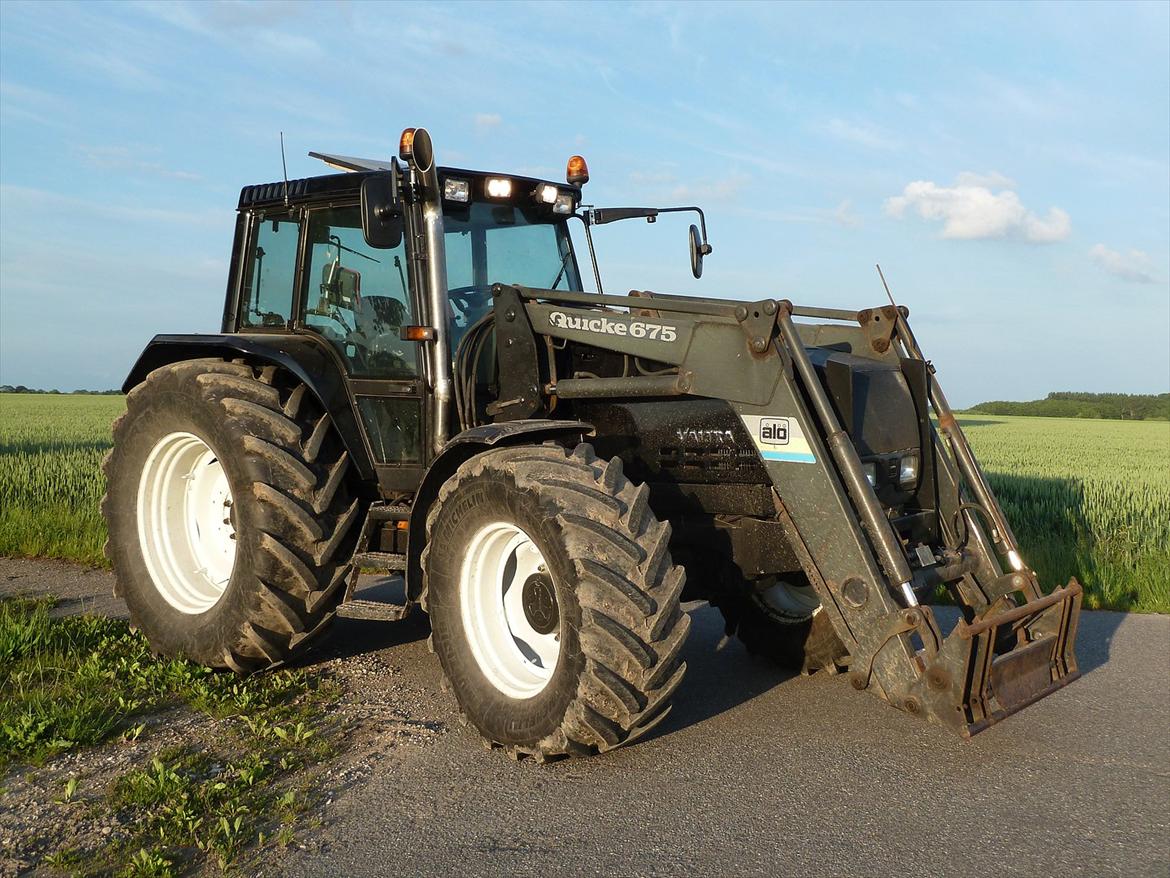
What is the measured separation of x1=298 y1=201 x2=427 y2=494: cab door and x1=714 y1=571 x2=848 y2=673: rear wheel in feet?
5.78

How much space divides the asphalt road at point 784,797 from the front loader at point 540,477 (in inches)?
10.1

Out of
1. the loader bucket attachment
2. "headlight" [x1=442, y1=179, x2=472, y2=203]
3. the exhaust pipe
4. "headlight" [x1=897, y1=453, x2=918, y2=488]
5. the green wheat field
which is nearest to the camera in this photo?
the loader bucket attachment

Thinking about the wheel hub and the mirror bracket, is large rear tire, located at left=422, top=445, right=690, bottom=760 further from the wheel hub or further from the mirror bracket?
the mirror bracket

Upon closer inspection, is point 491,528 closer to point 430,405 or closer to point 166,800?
point 430,405

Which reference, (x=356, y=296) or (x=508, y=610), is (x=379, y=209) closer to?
(x=356, y=296)

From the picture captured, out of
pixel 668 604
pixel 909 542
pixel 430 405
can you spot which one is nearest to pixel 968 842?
pixel 668 604

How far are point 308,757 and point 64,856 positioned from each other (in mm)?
1038

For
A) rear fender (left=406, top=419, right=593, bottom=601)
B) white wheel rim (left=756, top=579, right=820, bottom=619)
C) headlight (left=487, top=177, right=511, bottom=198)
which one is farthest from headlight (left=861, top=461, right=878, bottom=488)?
headlight (left=487, top=177, right=511, bottom=198)

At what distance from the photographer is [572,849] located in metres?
3.40

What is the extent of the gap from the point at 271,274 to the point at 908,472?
3622mm

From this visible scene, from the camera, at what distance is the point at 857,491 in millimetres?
4086

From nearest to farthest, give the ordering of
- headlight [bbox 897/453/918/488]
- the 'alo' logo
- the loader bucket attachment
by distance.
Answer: the loader bucket attachment < the 'alo' logo < headlight [bbox 897/453/918/488]

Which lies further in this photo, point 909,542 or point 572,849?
point 909,542

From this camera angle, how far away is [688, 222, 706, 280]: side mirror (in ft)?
19.4
